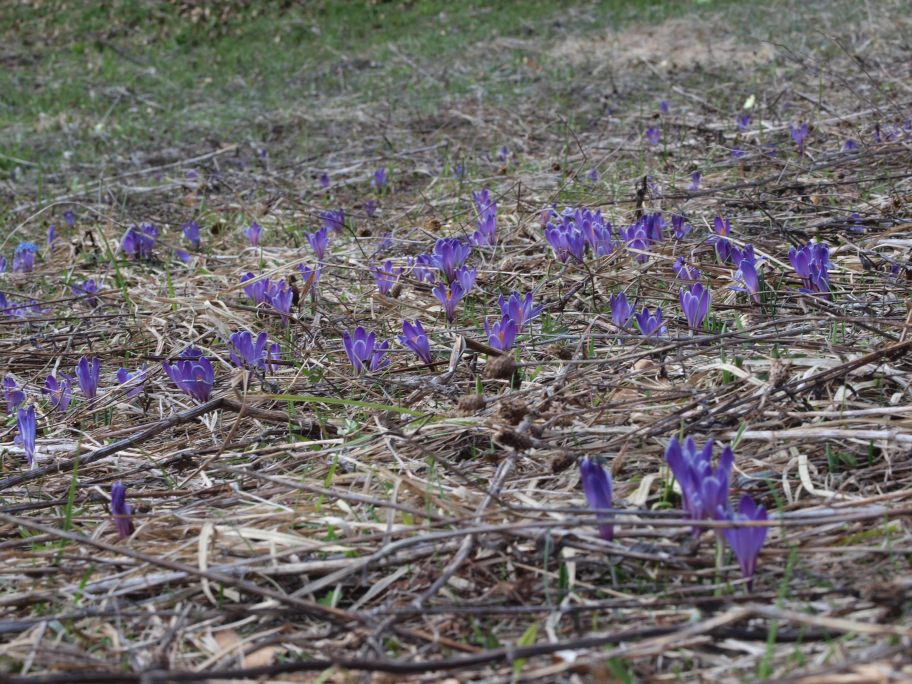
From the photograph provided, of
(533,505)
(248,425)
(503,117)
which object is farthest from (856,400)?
(503,117)

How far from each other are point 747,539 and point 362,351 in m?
1.37

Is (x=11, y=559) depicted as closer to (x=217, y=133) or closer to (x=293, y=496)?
(x=293, y=496)

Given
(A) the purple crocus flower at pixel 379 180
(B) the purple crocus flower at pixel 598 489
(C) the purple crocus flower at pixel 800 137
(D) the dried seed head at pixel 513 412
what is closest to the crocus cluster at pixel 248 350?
(D) the dried seed head at pixel 513 412

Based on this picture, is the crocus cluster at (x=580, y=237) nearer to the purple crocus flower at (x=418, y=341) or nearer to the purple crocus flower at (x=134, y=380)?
the purple crocus flower at (x=418, y=341)

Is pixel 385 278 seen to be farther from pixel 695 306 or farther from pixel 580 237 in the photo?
pixel 695 306

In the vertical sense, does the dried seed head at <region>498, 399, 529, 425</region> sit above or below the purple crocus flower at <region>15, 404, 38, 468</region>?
above

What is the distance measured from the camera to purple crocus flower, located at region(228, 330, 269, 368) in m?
2.58

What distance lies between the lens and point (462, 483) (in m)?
1.92

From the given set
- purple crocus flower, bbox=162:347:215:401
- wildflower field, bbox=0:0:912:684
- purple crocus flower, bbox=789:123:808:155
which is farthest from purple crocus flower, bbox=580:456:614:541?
purple crocus flower, bbox=789:123:808:155

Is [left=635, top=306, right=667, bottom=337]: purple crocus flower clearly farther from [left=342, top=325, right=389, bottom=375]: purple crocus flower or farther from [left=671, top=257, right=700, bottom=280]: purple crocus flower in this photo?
[left=342, top=325, right=389, bottom=375]: purple crocus flower

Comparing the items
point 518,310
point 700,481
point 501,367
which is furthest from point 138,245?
point 700,481

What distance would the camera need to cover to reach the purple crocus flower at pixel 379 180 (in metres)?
5.56

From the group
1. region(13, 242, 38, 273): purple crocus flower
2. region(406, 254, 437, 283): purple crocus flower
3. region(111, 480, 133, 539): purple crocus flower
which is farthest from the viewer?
region(13, 242, 38, 273): purple crocus flower

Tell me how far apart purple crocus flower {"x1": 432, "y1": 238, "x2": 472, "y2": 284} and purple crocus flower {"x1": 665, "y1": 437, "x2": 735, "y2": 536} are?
1.79 m
